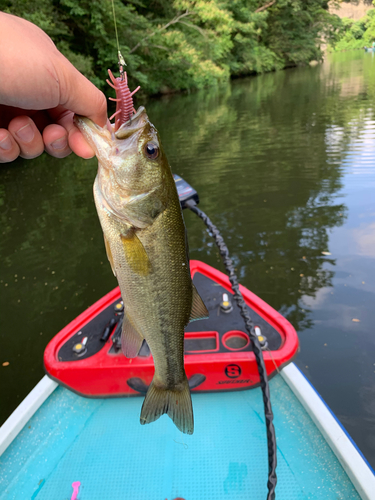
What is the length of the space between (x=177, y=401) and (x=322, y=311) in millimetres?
3643

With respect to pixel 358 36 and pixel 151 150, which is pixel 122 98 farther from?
pixel 358 36

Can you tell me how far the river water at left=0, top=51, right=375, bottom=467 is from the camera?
4.13 meters

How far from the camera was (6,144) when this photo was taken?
167cm

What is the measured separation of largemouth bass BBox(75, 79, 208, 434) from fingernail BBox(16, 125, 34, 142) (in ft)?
1.10

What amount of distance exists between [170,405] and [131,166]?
1.14 meters

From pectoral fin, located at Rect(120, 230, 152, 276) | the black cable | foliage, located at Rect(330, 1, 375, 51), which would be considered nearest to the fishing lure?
pectoral fin, located at Rect(120, 230, 152, 276)

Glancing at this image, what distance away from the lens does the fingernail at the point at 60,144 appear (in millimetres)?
1741

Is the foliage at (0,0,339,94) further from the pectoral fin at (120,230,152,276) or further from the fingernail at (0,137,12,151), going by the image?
the pectoral fin at (120,230,152,276)

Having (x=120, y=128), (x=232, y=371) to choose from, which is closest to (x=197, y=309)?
(x=120, y=128)

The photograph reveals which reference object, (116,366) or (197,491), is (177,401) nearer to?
(197,491)

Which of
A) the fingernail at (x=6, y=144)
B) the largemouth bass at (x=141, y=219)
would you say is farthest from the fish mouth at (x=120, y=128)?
the fingernail at (x=6, y=144)

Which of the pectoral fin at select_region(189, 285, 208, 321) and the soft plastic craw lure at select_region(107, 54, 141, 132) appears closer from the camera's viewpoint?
the soft plastic craw lure at select_region(107, 54, 141, 132)

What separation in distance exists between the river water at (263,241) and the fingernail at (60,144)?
3.30m

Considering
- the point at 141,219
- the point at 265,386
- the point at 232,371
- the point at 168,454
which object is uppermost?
the point at 141,219
